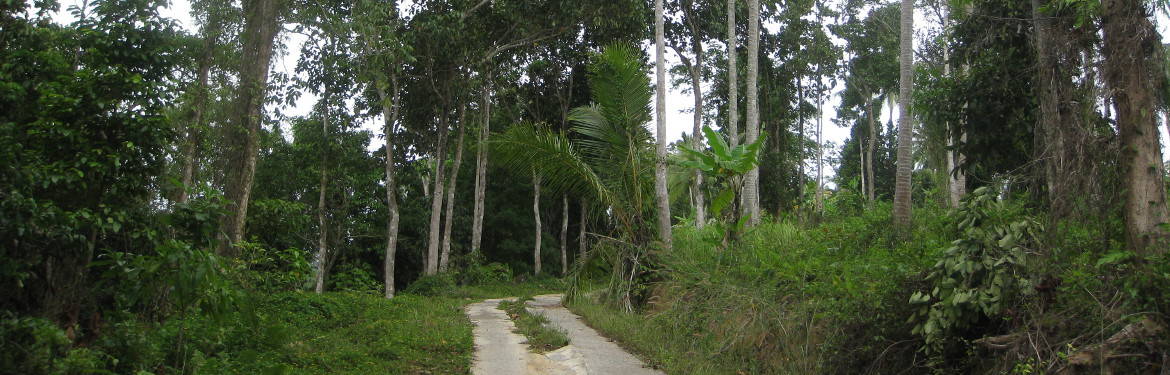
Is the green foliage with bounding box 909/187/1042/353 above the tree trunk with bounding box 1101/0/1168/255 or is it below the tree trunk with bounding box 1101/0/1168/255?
below

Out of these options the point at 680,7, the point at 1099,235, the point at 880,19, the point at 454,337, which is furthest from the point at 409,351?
the point at 880,19

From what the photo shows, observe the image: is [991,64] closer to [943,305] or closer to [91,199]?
[943,305]

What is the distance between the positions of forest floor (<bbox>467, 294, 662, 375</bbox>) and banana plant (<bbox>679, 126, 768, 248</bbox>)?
265cm

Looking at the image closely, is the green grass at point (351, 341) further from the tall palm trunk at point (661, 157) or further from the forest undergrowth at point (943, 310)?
the tall palm trunk at point (661, 157)

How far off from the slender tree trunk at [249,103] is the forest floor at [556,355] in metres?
3.90

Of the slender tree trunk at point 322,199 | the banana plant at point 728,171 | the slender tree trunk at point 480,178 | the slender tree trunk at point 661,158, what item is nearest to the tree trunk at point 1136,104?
the banana plant at point 728,171

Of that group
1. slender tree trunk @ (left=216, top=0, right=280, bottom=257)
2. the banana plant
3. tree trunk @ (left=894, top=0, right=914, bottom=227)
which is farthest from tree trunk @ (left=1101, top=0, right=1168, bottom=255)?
slender tree trunk @ (left=216, top=0, right=280, bottom=257)

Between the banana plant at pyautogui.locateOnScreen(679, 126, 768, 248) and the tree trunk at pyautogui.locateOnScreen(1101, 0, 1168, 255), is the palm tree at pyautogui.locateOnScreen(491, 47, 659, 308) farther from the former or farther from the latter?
the tree trunk at pyautogui.locateOnScreen(1101, 0, 1168, 255)

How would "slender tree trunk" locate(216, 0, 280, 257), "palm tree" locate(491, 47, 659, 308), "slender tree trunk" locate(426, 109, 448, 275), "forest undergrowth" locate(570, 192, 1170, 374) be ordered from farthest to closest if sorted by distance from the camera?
1. "slender tree trunk" locate(426, 109, 448, 275)
2. "palm tree" locate(491, 47, 659, 308)
3. "slender tree trunk" locate(216, 0, 280, 257)
4. "forest undergrowth" locate(570, 192, 1170, 374)

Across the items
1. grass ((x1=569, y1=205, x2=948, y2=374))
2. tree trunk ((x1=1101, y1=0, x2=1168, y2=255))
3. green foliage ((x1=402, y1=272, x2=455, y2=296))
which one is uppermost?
tree trunk ((x1=1101, y1=0, x2=1168, y2=255))

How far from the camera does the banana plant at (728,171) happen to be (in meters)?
11.4

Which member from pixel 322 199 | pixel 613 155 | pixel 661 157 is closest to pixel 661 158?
pixel 661 157

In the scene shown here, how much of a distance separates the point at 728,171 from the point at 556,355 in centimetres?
452

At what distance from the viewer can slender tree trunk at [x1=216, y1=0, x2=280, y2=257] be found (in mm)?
10898
